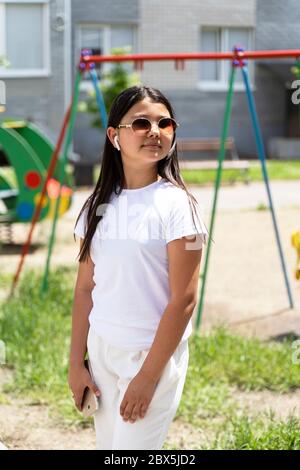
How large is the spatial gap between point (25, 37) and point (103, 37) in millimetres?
1591

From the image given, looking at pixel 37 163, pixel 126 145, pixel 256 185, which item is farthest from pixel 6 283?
pixel 256 185

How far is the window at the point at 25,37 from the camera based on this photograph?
16719 millimetres

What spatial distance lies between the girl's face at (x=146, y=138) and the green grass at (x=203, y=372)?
1.37m

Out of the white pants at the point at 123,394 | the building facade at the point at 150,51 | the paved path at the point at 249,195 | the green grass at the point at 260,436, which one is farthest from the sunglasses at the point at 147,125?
the building facade at the point at 150,51

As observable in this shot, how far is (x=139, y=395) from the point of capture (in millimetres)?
2229

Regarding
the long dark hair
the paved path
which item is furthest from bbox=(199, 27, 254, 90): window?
the long dark hair

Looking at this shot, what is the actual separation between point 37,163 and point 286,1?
2564 mm

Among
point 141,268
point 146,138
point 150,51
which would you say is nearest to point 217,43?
point 150,51

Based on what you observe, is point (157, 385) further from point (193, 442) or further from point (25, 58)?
point (25, 58)

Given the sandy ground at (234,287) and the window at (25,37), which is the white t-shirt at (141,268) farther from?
the window at (25,37)

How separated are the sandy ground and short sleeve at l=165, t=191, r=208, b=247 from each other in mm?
1633

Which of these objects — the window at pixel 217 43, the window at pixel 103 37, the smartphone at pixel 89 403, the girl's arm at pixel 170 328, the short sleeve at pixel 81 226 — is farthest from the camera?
the window at pixel 217 43

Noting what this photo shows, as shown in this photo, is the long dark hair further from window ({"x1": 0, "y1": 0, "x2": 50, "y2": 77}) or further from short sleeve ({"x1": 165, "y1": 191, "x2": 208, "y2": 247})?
window ({"x1": 0, "y1": 0, "x2": 50, "y2": 77})

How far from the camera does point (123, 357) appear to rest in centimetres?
229
